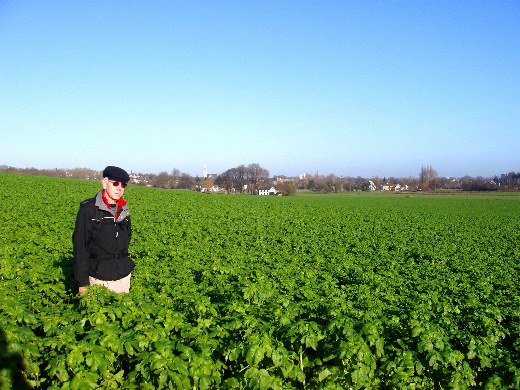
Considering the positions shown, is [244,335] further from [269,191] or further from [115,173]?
[269,191]

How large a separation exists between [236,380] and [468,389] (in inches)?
100

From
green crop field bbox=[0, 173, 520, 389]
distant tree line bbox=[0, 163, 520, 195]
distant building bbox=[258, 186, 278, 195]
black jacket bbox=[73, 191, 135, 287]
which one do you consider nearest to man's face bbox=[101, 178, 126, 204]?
black jacket bbox=[73, 191, 135, 287]

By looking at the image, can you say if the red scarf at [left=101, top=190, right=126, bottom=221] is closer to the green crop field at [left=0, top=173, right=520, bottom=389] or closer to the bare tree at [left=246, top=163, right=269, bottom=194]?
the green crop field at [left=0, top=173, right=520, bottom=389]

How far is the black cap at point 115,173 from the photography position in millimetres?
5117

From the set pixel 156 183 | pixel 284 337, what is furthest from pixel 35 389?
pixel 156 183

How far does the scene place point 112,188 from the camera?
5246 millimetres

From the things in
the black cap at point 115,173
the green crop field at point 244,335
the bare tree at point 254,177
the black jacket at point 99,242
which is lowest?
the green crop field at point 244,335

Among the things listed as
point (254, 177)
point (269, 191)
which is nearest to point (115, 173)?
point (254, 177)

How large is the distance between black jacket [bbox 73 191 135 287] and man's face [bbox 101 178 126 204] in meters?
0.12

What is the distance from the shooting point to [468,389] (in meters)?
4.14

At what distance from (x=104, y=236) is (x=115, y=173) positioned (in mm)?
929

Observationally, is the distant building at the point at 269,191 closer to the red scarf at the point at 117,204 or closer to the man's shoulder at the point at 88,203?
the red scarf at the point at 117,204

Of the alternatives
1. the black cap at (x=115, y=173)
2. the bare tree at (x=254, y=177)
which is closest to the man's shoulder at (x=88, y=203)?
the black cap at (x=115, y=173)

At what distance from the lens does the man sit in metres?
5.19
